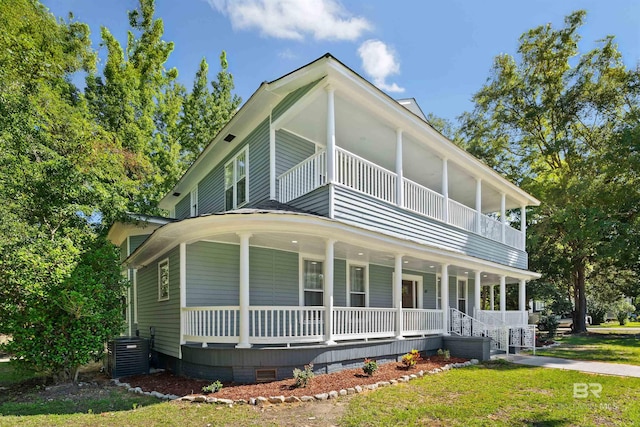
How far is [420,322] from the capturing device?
10.5 metres

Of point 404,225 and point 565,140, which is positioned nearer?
point 404,225

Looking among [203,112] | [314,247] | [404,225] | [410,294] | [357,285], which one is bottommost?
[410,294]

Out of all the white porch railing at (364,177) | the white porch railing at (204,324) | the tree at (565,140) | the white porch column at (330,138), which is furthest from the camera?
the tree at (565,140)

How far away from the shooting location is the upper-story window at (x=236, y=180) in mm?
11906

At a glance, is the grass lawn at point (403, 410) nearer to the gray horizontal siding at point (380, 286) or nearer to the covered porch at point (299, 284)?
the covered porch at point (299, 284)

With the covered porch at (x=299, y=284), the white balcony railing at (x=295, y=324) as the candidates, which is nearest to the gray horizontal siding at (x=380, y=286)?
the covered porch at (x=299, y=284)

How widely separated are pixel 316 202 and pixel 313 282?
112 inches

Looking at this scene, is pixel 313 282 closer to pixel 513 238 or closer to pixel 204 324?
pixel 204 324

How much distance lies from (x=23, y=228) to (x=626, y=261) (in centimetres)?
2756

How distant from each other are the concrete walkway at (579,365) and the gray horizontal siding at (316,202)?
22.4 feet

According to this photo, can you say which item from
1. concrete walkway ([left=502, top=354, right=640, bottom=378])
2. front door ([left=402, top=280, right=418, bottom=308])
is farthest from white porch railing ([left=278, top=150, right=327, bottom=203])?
concrete walkway ([left=502, top=354, right=640, bottom=378])

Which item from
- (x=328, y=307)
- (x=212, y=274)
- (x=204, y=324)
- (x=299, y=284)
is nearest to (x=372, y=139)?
(x=299, y=284)

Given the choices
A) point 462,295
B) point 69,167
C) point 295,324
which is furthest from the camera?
point 462,295
